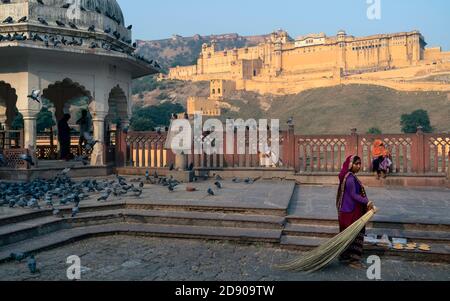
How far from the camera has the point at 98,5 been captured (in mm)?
13883

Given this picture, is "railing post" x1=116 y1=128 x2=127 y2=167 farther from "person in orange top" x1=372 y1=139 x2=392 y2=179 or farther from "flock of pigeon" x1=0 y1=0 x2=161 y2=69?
"person in orange top" x1=372 y1=139 x2=392 y2=179

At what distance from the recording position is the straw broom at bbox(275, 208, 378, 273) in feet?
17.0

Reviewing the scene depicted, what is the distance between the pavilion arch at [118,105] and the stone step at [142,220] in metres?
7.96

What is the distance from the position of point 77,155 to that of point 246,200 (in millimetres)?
10029

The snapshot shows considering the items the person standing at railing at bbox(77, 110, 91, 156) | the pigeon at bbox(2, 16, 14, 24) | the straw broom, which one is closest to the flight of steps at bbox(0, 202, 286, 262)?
the straw broom

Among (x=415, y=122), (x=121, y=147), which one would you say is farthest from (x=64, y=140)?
(x=415, y=122)

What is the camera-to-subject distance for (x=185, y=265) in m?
5.50

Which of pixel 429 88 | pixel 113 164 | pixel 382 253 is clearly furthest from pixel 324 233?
pixel 429 88

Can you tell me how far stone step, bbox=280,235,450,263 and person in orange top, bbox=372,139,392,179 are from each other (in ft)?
17.0

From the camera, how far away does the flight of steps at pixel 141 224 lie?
6.38 m

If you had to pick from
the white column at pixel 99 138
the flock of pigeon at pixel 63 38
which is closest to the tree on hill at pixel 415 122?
the flock of pigeon at pixel 63 38

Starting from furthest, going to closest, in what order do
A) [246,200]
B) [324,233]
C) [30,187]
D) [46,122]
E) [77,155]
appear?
[46,122] → [77,155] → [30,187] → [246,200] → [324,233]

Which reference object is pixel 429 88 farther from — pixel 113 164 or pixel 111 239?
pixel 111 239
